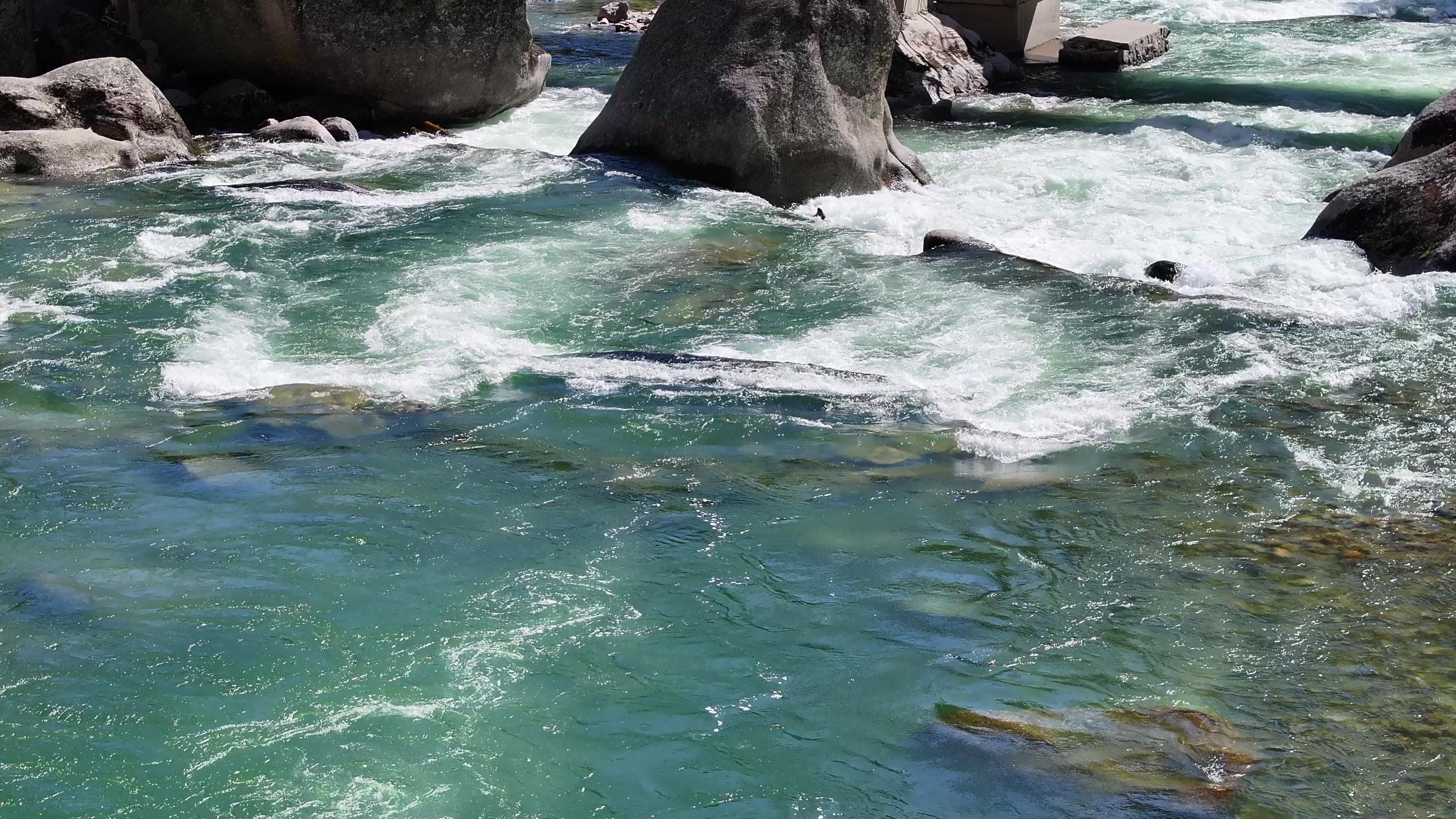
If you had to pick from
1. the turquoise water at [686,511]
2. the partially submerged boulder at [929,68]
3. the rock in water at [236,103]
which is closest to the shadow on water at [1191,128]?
the partially submerged boulder at [929,68]

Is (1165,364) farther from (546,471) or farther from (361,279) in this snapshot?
(361,279)

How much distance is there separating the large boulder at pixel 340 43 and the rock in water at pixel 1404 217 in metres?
9.08

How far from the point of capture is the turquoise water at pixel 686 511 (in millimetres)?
4379

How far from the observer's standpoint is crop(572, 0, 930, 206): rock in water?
40.0 feet

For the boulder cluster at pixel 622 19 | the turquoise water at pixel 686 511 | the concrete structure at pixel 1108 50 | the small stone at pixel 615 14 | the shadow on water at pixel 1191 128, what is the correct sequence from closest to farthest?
the turquoise water at pixel 686 511
the shadow on water at pixel 1191 128
the concrete structure at pixel 1108 50
the boulder cluster at pixel 622 19
the small stone at pixel 615 14

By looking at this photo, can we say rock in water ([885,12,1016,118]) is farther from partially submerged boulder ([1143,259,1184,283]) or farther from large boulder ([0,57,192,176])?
large boulder ([0,57,192,176])

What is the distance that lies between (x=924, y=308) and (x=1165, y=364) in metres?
1.74

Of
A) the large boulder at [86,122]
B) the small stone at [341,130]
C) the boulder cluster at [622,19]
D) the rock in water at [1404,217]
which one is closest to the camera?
the rock in water at [1404,217]

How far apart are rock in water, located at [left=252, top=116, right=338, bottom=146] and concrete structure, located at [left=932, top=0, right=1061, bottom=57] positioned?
1179 cm

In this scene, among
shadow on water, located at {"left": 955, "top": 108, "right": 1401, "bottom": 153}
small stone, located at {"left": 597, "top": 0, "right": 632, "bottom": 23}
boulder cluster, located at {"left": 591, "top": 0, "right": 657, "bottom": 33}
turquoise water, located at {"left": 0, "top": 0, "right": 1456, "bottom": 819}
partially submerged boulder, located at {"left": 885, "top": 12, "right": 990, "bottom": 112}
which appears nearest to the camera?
turquoise water, located at {"left": 0, "top": 0, "right": 1456, "bottom": 819}

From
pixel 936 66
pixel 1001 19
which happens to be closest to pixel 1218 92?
pixel 936 66

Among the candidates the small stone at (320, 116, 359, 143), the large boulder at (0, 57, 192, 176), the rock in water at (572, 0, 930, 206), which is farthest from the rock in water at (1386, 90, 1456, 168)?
the large boulder at (0, 57, 192, 176)

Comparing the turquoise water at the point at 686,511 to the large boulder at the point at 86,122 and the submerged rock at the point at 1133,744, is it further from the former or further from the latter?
the large boulder at the point at 86,122

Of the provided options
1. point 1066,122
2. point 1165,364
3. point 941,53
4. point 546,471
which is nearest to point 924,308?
point 1165,364
